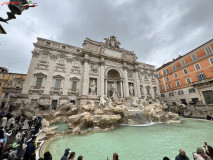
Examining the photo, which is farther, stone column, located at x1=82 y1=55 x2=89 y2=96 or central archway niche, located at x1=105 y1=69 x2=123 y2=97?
central archway niche, located at x1=105 y1=69 x2=123 y2=97

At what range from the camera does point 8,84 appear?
78.9ft

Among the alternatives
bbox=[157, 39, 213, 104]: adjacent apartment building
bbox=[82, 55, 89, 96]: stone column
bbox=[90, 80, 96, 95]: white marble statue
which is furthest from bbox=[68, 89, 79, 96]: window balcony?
bbox=[157, 39, 213, 104]: adjacent apartment building

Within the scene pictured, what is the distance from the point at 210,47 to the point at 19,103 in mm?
34223

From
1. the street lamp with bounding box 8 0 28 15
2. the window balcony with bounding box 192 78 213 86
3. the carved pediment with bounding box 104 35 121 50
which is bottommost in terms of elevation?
the street lamp with bounding box 8 0 28 15

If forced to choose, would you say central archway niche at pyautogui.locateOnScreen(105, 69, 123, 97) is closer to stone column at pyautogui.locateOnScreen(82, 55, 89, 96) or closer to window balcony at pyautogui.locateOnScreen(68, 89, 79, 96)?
stone column at pyautogui.locateOnScreen(82, 55, 89, 96)

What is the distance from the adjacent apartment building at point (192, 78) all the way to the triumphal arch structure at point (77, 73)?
23.2 ft

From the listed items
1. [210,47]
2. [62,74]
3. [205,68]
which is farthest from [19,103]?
[210,47]

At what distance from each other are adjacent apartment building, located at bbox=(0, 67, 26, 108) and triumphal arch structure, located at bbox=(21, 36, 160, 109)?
572 inches

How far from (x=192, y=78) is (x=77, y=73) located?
2567 cm

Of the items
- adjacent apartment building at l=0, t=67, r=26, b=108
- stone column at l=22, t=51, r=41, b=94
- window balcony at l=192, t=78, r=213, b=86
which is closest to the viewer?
stone column at l=22, t=51, r=41, b=94

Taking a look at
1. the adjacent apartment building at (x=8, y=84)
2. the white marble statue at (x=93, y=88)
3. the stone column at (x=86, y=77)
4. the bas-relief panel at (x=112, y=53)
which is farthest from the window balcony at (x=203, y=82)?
the adjacent apartment building at (x=8, y=84)

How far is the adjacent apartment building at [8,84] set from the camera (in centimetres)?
2106

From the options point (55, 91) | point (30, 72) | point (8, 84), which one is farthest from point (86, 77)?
point (8, 84)

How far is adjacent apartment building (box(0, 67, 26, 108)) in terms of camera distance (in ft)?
69.1
